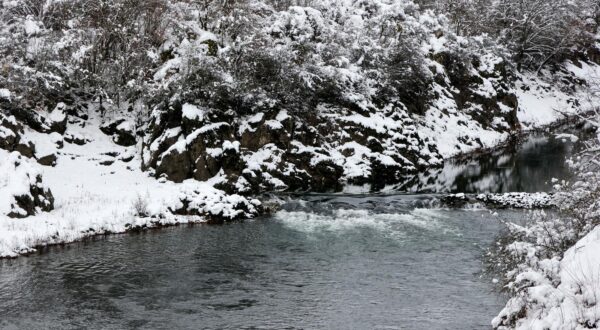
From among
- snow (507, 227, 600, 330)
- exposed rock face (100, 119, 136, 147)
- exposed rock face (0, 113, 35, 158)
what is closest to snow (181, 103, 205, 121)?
exposed rock face (100, 119, 136, 147)

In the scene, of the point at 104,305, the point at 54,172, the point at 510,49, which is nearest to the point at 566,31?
the point at 510,49

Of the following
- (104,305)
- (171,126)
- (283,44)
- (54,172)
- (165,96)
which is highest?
(283,44)

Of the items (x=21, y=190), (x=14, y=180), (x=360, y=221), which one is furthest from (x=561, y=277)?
(x=14, y=180)

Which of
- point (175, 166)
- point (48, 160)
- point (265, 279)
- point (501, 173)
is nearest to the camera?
point (265, 279)

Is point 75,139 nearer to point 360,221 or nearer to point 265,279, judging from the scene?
point 360,221

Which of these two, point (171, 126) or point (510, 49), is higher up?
point (510, 49)

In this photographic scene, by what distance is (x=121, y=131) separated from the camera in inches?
1046

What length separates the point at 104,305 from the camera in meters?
11.9

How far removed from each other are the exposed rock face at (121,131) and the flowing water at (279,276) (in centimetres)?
953

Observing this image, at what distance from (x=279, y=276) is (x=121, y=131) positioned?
52.9ft

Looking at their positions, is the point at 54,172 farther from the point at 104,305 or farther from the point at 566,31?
the point at 566,31

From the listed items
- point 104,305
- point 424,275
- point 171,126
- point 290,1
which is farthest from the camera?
point 290,1

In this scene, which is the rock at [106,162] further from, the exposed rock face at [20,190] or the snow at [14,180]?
the snow at [14,180]

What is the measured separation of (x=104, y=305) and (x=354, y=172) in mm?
17246
